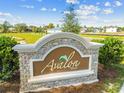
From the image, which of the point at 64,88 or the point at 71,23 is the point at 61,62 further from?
the point at 71,23

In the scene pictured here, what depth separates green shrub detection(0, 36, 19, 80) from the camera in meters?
8.42

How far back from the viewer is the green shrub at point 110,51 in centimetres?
1175

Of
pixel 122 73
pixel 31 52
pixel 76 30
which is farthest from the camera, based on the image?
pixel 76 30

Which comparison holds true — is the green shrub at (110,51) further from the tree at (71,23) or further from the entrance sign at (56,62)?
the tree at (71,23)

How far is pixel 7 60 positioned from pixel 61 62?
2589 mm

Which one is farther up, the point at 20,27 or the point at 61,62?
the point at 20,27

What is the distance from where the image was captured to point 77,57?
29.8 feet

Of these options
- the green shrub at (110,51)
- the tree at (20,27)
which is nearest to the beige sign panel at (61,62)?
the green shrub at (110,51)

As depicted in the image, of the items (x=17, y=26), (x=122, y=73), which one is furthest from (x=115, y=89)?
(x=17, y=26)

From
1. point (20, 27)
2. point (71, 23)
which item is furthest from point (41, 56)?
point (20, 27)

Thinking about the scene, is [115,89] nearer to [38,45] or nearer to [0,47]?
[38,45]

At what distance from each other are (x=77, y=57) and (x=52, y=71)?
152cm

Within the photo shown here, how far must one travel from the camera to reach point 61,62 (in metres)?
8.66

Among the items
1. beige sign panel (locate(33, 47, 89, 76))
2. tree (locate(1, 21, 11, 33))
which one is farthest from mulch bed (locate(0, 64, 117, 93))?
A: tree (locate(1, 21, 11, 33))
